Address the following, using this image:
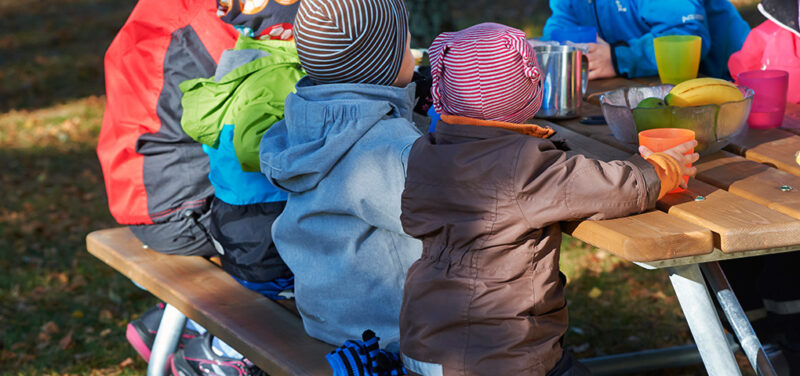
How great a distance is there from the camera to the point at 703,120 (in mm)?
2000

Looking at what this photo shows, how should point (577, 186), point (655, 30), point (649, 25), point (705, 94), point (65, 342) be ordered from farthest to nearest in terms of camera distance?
point (65, 342) → point (649, 25) → point (655, 30) → point (705, 94) → point (577, 186)

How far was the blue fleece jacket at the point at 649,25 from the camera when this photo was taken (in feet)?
9.75

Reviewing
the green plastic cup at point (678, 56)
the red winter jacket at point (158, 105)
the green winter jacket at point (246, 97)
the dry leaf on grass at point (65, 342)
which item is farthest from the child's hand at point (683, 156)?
the dry leaf on grass at point (65, 342)

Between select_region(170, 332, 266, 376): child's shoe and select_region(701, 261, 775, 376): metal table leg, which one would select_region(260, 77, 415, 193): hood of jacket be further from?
select_region(701, 261, 775, 376): metal table leg

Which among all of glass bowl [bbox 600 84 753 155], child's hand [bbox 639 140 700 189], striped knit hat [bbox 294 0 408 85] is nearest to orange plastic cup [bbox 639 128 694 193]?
child's hand [bbox 639 140 700 189]

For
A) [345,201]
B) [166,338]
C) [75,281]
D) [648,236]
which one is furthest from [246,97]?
[75,281]

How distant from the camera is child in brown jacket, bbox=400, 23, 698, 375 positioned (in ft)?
5.59

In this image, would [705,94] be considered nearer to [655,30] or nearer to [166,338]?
[655,30]

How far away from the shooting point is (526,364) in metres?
1.84

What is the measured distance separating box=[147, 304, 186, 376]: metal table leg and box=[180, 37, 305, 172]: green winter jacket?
548mm

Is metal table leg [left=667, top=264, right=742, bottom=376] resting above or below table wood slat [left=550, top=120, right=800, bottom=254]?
below

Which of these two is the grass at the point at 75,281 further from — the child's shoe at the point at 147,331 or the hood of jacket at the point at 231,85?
the hood of jacket at the point at 231,85

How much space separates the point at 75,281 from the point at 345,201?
2.89 m

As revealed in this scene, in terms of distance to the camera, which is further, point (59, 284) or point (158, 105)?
point (59, 284)
